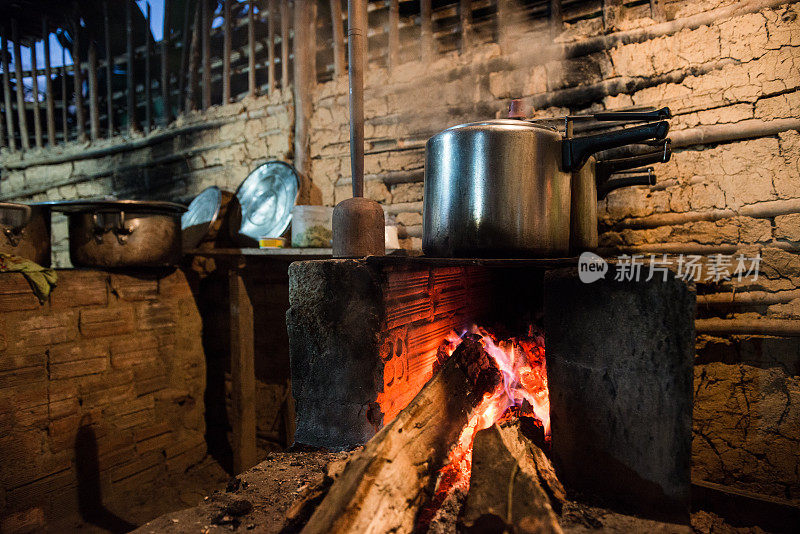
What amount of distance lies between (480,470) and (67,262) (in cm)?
630

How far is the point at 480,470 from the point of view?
122 cm

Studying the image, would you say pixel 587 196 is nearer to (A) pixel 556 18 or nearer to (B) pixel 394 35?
(A) pixel 556 18

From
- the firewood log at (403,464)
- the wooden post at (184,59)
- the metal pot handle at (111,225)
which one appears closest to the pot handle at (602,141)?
the firewood log at (403,464)

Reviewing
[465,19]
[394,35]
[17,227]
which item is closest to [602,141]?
[465,19]

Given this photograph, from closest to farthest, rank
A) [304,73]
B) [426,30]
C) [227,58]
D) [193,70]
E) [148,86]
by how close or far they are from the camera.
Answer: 1. [426,30]
2. [304,73]
3. [227,58]
4. [193,70]
5. [148,86]

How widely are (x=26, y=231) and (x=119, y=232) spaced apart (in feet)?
2.14

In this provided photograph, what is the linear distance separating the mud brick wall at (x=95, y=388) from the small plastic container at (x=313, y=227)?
72.6 inches

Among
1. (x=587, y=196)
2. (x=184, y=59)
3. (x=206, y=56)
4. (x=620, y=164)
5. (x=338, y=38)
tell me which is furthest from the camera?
(x=184, y=59)

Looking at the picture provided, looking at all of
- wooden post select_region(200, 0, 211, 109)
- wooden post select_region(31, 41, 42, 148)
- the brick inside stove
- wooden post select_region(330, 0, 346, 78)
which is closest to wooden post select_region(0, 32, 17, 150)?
wooden post select_region(31, 41, 42, 148)

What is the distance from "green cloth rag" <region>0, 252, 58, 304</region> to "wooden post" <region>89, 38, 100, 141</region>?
313 cm

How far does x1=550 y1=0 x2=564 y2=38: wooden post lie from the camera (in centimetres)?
282

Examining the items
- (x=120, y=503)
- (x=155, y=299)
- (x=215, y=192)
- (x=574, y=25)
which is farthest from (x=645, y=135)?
(x=120, y=503)

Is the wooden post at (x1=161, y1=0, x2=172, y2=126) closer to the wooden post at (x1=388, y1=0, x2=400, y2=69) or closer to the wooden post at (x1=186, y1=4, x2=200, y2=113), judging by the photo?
the wooden post at (x1=186, y1=4, x2=200, y2=113)

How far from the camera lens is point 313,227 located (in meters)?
2.99
